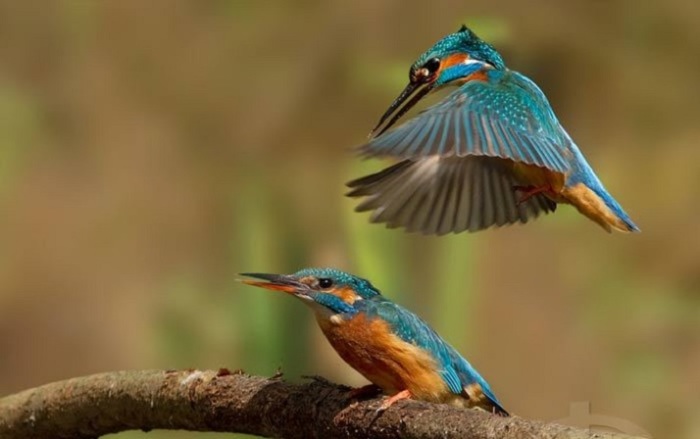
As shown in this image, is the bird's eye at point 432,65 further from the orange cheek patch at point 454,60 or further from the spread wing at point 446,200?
the spread wing at point 446,200

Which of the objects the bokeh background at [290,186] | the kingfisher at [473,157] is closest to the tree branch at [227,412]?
the kingfisher at [473,157]

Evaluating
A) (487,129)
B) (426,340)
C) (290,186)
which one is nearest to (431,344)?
(426,340)

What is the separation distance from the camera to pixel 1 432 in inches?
46.1

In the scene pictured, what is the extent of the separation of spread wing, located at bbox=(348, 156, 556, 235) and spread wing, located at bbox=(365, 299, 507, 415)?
8 centimetres

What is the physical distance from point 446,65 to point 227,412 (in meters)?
0.35

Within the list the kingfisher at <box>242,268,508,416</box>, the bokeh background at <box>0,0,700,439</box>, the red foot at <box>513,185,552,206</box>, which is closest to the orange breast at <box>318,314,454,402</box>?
the kingfisher at <box>242,268,508,416</box>

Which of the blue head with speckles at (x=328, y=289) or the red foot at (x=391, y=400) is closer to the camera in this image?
the red foot at (x=391, y=400)

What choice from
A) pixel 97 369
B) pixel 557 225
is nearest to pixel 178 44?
pixel 97 369

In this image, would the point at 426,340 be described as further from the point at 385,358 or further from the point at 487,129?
the point at 487,129

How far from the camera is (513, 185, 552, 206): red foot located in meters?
0.97

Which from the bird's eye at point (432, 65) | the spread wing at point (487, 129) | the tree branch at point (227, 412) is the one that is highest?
the bird's eye at point (432, 65)

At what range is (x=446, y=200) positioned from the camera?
1.06m

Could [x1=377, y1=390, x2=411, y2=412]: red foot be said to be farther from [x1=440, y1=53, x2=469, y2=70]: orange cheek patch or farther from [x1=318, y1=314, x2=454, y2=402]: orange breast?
[x1=440, y1=53, x2=469, y2=70]: orange cheek patch

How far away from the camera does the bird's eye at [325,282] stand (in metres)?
1.02
